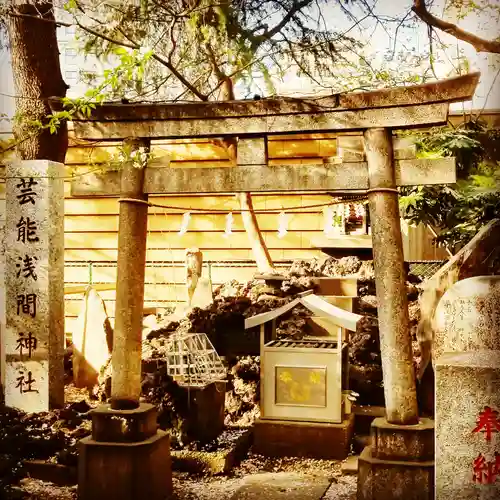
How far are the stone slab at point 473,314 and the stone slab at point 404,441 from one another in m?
0.92

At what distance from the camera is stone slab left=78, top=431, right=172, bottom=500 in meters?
6.26

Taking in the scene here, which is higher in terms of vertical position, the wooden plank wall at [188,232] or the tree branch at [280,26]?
the tree branch at [280,26]

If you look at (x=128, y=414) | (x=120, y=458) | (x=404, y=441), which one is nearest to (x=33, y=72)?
(x=128, y=414)

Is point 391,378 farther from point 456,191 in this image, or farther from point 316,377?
point 456,191

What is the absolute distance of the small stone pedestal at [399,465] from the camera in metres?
5.72

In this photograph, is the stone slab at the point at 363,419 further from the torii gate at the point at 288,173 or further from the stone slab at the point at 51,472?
the stone slab at the point at 51,472

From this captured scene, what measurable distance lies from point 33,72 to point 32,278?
8.76 ft

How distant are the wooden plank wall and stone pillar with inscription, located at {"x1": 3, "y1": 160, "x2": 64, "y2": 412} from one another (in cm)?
664

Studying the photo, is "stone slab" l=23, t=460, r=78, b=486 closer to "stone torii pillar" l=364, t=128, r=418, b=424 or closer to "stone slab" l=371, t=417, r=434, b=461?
"stone slab" l=371, t=417, r=434, b=461

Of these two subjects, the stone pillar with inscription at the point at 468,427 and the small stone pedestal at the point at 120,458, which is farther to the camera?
the small stone pedestal at the point at 120,458

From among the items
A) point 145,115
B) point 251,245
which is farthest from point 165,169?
point 251,245

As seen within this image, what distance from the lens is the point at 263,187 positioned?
21.0 feet

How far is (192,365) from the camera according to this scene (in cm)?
807

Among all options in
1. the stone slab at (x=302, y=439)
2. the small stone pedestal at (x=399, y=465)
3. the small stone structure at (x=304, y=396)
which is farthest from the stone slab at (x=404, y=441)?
the stone slab at (x=302, y=439)
